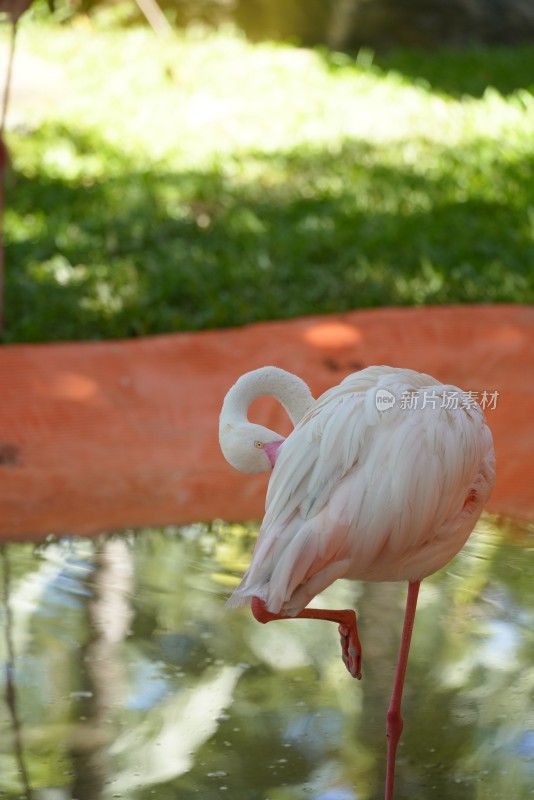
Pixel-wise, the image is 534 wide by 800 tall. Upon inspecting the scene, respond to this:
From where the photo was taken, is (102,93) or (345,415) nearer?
(345,415)

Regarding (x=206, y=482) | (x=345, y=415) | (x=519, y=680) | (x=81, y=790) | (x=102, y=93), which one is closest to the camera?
(x=345, y=415)

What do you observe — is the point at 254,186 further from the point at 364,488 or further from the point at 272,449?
the point at 364,488

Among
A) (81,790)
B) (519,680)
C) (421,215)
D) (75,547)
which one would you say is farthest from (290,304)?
(81,790)

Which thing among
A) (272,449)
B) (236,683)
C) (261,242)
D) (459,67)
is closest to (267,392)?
(272,449)

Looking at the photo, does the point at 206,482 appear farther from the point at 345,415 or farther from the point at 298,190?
the point at 298,190

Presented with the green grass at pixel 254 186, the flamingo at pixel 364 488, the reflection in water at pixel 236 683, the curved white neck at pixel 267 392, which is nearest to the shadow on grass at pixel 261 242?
the green grass at pixel 254 186

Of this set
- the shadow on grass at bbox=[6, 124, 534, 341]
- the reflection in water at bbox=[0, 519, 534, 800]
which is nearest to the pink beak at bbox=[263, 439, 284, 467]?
the reflection in water at bbox=[0, 519, 534, 800]

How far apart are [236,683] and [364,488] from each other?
0.84m

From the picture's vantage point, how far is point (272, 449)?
212cm

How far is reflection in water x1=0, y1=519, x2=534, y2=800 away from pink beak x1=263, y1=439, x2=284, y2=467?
2.03ft

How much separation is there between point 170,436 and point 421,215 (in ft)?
→ 8.19

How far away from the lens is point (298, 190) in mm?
6266

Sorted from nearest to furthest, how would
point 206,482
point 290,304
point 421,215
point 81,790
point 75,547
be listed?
point 81,790
point 75,547
point 206,482
point 290,304
point 421,215

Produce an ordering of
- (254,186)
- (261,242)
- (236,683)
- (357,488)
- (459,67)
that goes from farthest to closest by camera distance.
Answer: (459,67)
(254,186)
(261,242)
(236,683)
(357,488)
